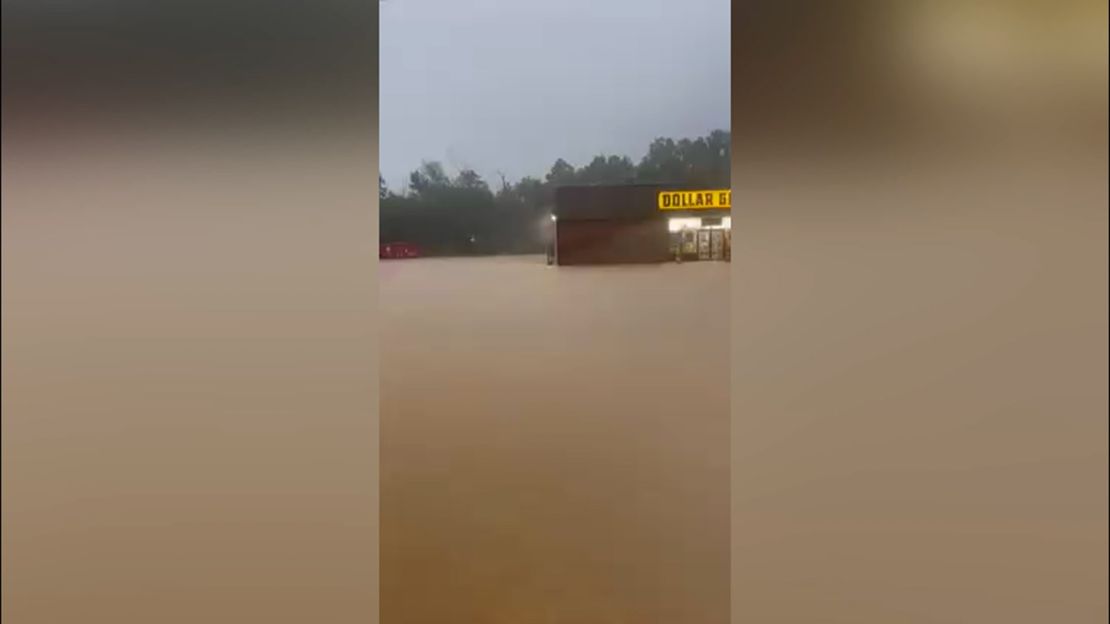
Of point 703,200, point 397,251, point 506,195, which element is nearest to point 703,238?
point 703,200

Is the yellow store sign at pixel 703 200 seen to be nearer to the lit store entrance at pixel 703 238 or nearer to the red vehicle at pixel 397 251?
the lit store entrance at pixel 703 238

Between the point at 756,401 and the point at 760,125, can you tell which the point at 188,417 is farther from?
the point at 760,125

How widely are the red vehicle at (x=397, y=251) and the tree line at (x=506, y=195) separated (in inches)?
0.4

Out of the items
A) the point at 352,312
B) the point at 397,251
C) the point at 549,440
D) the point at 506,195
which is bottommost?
the point at 549,440

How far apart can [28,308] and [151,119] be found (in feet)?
1.33

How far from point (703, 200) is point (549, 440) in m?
0.52

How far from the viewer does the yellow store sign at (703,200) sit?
1.40 meters

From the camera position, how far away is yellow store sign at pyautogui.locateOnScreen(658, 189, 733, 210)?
4.59ft

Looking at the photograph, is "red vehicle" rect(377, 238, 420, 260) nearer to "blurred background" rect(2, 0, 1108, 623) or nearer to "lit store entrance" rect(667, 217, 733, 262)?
"blurred background" rect(2, 0, 1108, 623)

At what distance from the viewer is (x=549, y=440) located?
1444mm

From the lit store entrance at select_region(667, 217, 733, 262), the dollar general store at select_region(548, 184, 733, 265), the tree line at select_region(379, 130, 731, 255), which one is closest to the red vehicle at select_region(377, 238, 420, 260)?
the tree line at select_region(379, 130, 731, 255)

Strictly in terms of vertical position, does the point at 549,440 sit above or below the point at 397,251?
below

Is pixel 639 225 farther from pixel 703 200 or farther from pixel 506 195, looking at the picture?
pixel 506 195

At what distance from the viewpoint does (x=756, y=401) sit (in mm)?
1399
